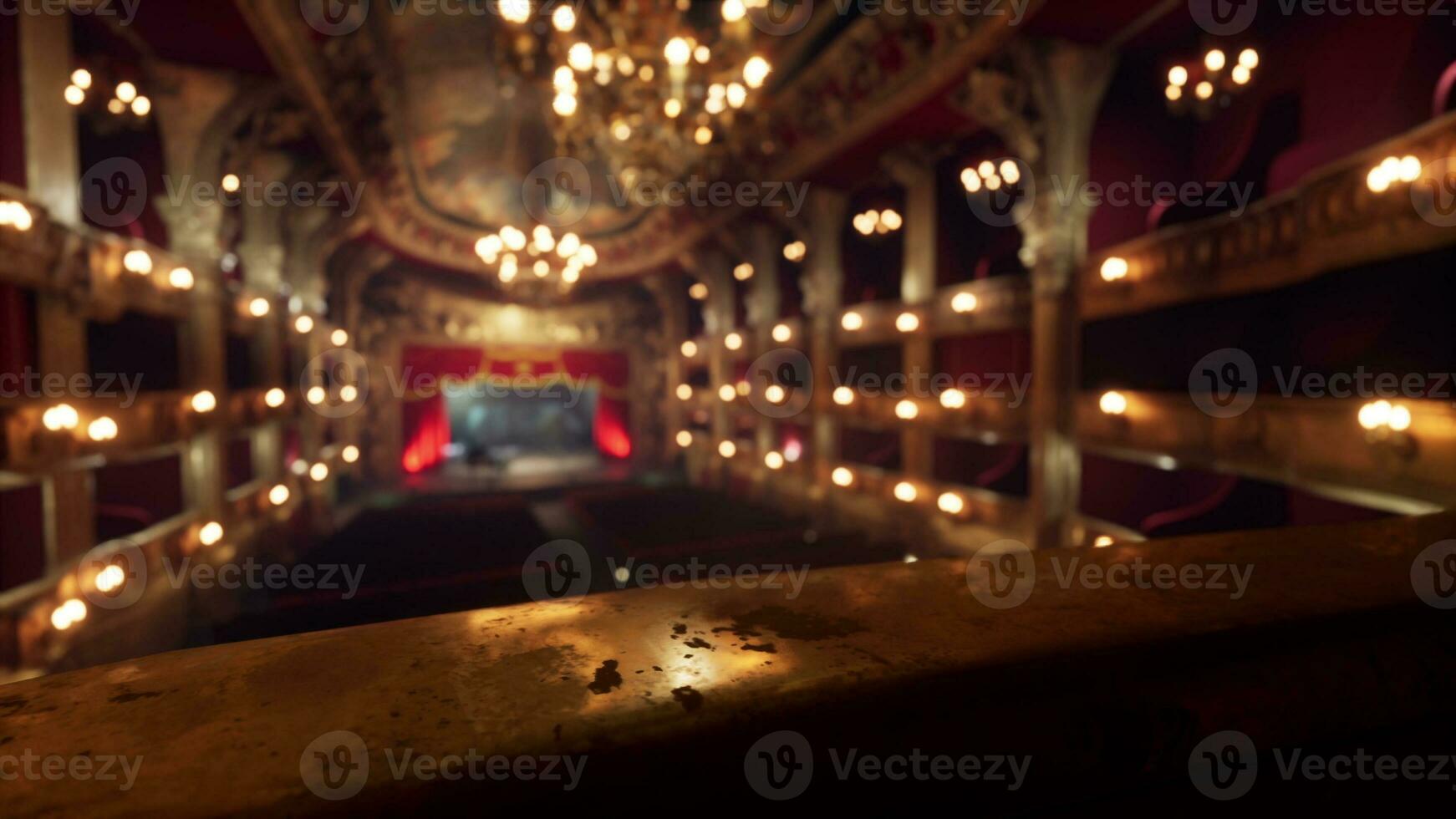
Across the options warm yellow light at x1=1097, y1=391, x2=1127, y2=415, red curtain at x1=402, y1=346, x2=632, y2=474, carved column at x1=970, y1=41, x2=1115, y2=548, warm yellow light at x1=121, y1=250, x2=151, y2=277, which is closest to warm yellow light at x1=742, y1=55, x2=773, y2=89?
carved column at x1=970, y1=41, x2=1115, y2=548

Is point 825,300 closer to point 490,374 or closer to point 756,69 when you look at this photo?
point 756,69

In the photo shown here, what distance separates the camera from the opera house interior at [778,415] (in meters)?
1.09

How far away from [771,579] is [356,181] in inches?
434

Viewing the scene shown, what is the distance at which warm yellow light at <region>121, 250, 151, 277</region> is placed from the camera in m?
5.80

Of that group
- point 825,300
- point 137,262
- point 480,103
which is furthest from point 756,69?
point 480,103

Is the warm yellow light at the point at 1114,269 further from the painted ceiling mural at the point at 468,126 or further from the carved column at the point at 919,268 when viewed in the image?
the painted ceiling mural at the point at 468,126

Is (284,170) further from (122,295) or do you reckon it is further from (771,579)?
(771,579)

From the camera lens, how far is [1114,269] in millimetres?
6469

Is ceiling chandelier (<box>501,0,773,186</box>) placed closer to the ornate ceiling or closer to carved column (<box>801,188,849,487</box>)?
the ornate ceiling

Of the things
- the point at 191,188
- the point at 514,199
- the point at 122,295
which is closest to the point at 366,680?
the point at 122,295

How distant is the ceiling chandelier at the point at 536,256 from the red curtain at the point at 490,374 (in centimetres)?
764

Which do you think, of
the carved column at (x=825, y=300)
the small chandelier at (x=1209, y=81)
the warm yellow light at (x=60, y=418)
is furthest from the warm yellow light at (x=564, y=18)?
the carved column at (x=825, y=300)

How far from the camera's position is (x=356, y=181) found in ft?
32.6

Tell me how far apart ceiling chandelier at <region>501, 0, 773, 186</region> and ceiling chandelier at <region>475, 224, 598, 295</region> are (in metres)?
2.39
